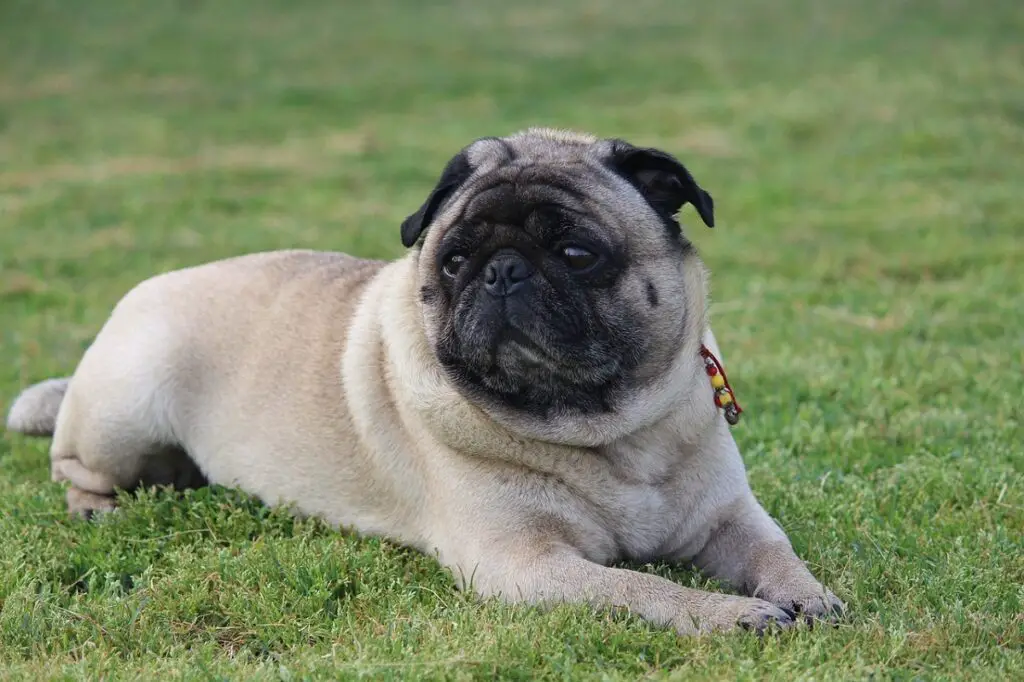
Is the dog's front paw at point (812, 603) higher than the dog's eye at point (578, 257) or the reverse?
the reverse

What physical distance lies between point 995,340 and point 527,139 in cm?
438

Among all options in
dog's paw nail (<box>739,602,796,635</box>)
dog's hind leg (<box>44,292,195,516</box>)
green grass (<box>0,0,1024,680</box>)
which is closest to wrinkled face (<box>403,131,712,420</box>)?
green grass (<box>0,0,1024,680</box>)

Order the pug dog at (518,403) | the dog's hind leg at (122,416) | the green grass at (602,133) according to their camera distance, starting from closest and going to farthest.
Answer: the green grass at (602,133) → the pug dog at (518,403) → the dog's hind leg at (122,416)

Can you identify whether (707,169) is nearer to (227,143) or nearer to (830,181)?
(830,181)

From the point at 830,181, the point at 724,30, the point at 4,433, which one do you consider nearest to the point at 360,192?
the point at 830,181

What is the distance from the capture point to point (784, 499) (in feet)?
17.8

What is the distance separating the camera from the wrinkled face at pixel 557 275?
430cm

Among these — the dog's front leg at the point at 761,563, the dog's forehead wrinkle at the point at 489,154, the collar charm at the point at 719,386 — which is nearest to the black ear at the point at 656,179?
the dog's forehead wrinkle at the point at 489,154

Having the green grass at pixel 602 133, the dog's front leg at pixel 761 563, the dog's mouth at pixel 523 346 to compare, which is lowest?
the green grass at pixel 602 133

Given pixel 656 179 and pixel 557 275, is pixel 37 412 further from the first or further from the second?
pixel 656 179

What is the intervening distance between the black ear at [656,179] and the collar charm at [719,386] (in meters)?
0.52

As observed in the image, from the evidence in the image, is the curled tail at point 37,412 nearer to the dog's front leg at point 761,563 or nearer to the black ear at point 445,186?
the black ear at point 445,186

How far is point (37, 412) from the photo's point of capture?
20.6 feet

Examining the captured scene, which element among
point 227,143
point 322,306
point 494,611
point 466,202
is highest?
point 466,202
